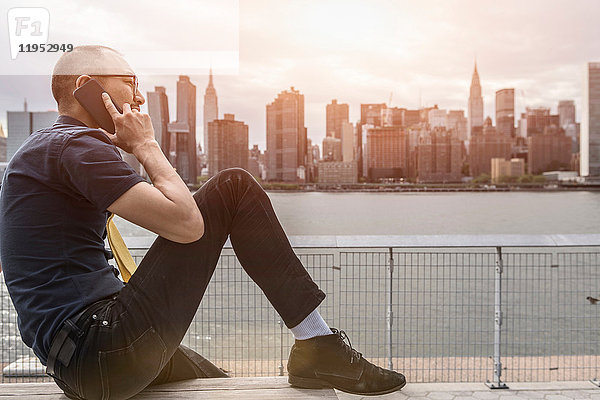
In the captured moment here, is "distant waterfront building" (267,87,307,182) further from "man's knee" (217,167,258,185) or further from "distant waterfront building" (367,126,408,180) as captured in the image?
"man's knee" (217,167,258,185)

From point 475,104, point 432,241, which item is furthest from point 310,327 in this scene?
point 475,104

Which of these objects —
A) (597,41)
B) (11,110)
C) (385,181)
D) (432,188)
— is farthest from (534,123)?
(11,110)

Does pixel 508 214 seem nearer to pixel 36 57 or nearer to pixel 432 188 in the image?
pixel 432 188

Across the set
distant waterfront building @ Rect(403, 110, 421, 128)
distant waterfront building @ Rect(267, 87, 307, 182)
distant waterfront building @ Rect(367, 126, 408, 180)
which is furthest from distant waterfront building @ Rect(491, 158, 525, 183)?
distant waterfront building @ Rect(267, 87, 307, 182)

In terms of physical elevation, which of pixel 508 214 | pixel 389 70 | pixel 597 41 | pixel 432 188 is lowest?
pixel 508 214

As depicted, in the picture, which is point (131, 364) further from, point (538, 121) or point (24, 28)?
point (538, 121)

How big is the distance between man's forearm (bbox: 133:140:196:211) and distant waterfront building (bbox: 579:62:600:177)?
36.9 meters

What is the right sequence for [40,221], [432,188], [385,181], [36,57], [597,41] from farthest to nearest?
1. [597,41]
2. [432,188]
3. [385,181]
4. [36,57]
5. [40,221]

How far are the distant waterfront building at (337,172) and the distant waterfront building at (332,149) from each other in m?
0.39

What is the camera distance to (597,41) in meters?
67.3

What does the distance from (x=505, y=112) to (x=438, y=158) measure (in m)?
16.6

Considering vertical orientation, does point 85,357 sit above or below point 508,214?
above

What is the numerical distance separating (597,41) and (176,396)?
78.4 meters

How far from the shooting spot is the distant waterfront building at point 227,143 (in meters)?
9.88
